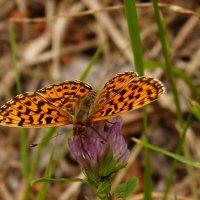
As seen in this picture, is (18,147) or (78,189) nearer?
(78,189)

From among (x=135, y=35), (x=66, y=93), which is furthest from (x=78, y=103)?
(x=135, y=35)

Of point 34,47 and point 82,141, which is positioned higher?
point 34,47

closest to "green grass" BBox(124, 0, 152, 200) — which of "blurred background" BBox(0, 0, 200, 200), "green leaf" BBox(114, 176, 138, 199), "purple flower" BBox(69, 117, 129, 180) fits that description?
"green leaf" BBox(114, 176, 138, 199)

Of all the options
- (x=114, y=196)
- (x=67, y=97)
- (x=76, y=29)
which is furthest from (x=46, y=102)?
(x=76, y=29)

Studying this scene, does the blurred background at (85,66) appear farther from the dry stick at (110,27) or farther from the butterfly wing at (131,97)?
the butterfly wing at (131,97)

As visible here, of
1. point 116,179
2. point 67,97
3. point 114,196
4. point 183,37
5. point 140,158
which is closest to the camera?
point 114,196

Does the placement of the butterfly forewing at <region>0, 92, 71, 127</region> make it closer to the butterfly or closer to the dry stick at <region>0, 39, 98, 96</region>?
the butterfly

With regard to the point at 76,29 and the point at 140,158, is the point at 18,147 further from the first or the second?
the point at 76,29
